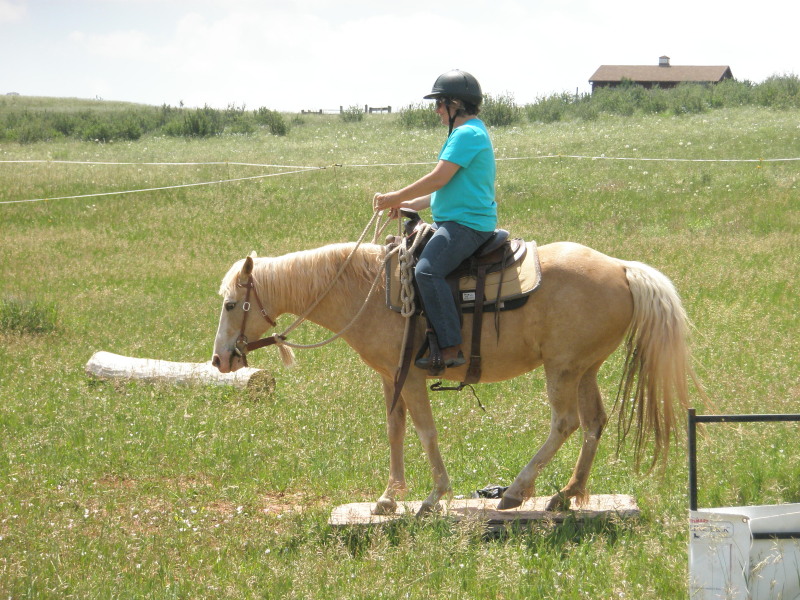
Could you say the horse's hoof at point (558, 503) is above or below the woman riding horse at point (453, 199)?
below

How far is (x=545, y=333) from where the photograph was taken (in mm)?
5855

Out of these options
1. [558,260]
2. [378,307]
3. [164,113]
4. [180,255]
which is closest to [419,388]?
[378,307]

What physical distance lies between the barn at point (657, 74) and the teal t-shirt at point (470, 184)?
68.9m

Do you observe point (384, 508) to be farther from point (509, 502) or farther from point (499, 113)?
point (499, 113)

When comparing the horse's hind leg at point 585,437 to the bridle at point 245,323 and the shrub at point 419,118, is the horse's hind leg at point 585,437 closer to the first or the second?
the bridle at point 245,323

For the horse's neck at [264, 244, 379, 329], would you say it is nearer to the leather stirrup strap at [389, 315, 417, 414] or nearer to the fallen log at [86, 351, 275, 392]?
the leather stirrup strap at [389, 315, 417, 414]

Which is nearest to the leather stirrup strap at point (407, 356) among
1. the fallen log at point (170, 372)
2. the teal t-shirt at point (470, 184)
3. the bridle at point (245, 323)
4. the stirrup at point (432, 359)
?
the stirrup at point (432, 359)

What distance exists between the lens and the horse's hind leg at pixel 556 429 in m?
5.79

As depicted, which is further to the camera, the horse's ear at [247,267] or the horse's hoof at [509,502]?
the horse's ear at [247,267]

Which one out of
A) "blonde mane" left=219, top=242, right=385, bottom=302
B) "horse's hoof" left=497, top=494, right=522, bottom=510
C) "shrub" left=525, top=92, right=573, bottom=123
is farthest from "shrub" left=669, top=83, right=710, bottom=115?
"horse's hoof" left=497, top=494, right=522, bottom=510

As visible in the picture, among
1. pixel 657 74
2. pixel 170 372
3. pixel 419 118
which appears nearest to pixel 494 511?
pixel 170 372

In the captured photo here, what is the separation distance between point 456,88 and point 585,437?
2505 mm

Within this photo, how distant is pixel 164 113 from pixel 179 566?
1827 inches

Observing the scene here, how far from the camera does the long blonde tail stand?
225 inches
